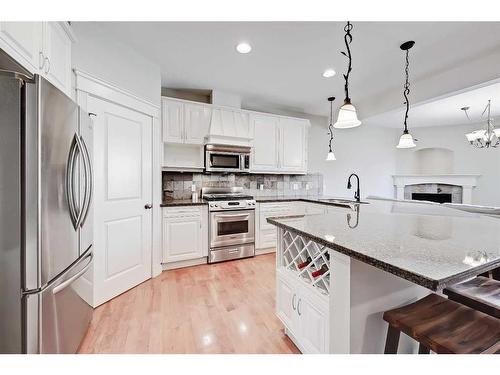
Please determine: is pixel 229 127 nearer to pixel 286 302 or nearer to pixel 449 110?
pixel 286 302

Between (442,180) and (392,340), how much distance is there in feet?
19.0

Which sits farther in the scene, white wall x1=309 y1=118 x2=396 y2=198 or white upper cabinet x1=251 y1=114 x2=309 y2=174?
white wall x1=309 y1=118 x2=396 y2=198

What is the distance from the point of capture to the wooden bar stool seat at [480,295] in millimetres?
1048

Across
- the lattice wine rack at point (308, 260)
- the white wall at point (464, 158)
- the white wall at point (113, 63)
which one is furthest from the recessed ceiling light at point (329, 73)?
the white wall at point (464, 158)

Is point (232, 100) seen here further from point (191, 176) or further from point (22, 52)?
point (22, 52)

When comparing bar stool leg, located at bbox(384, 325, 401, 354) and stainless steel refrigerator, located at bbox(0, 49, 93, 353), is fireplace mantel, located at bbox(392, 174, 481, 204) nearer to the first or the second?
bar stool leg, located at bbox(384, 325, 401, 354)

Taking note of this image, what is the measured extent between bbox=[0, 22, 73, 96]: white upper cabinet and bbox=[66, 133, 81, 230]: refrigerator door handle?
464 millimetres

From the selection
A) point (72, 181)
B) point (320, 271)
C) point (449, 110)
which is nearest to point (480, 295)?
point (320, 271)

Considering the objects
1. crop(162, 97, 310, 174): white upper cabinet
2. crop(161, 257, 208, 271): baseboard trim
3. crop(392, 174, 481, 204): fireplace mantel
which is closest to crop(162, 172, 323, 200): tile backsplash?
crop(162, 97, 310, 174): white upper cabinet

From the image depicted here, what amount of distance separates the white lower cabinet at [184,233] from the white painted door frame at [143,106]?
0.37 feet

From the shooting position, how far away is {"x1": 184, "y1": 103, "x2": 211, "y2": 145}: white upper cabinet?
324 centimetres

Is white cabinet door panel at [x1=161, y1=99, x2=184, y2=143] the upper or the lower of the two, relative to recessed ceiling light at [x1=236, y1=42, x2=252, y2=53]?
lower

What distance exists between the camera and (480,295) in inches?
44.4
